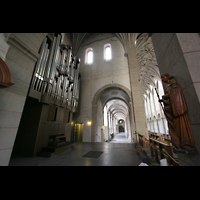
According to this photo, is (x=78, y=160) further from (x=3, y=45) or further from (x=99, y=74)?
(x=99, y=74)

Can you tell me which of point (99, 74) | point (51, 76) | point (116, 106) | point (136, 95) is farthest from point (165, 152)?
point (116, 106)

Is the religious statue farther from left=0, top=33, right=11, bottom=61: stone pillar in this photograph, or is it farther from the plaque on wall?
left=0, top=33, right=11, bottom=61: stone pillar

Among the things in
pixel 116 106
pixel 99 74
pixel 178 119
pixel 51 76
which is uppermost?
pixel 99 74

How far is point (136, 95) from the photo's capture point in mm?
8555

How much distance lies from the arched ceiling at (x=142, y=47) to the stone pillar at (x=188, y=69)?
7797mm

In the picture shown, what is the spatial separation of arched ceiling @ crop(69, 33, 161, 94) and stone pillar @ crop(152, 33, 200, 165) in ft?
25.6

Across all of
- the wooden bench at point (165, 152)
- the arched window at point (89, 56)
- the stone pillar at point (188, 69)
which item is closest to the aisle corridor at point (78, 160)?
the wooden bench at point (165, 152)

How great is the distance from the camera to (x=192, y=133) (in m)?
1.50

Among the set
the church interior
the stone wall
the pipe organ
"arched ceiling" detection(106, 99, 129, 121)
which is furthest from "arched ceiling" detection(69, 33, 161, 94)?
"arched ceiling" detection(106, 99, 129, 121)

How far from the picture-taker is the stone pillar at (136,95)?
310 inches

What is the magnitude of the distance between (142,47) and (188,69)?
50.3ft

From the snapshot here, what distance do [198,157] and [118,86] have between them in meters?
8.50
